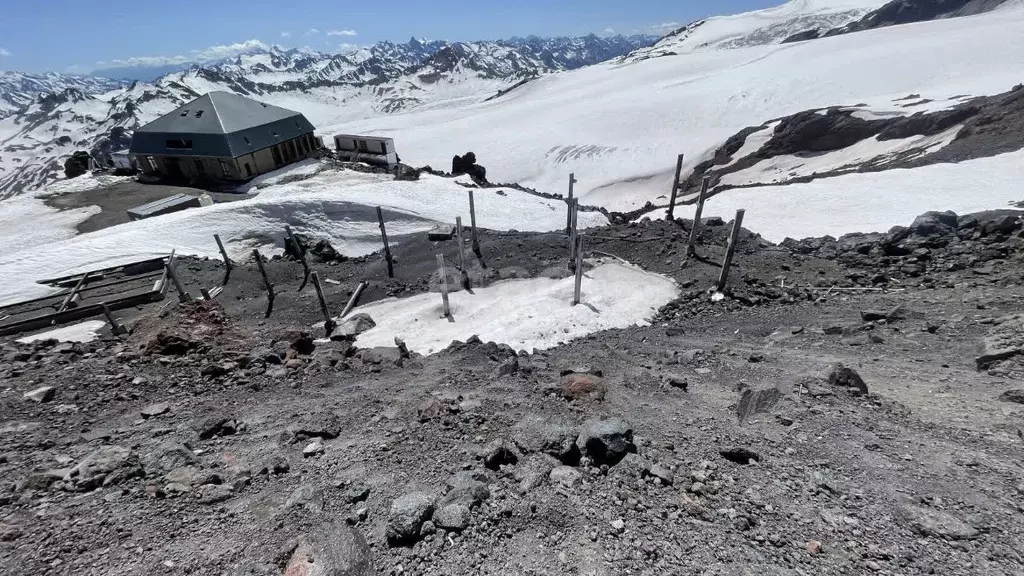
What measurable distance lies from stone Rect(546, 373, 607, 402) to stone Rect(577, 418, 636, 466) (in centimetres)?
164

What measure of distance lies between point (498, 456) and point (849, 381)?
18.6 ft

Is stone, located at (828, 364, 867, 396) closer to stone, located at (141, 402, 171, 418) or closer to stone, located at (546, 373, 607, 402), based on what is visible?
stone, located at (546, 373, 607, 402)

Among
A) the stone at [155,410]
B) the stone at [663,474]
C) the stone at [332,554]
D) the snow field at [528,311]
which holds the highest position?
the stone at [332,554]

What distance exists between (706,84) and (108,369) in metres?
72.7

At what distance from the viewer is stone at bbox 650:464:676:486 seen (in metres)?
5.30

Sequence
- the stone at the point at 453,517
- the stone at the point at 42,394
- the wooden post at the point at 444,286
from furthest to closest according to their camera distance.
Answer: the wooden post at the point at 444,286, the stone at the point at 42,394, the stone at the point at 453,517

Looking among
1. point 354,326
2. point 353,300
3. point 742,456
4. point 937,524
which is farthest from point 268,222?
point 937,524

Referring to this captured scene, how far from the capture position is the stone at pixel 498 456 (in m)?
5.70

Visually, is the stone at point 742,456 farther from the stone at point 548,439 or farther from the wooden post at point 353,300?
the wooden post at point 353,300

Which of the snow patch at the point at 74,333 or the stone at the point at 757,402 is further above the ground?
the stone at the point at 757,402

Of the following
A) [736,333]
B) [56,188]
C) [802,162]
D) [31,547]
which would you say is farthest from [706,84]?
[31,547]

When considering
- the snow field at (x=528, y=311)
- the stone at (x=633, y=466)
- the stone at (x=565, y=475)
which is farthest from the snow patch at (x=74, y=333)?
the stone at (x=633, y=466)

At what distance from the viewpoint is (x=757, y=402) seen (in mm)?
6934

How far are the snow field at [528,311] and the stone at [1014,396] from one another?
749cm
